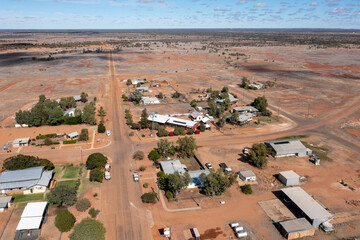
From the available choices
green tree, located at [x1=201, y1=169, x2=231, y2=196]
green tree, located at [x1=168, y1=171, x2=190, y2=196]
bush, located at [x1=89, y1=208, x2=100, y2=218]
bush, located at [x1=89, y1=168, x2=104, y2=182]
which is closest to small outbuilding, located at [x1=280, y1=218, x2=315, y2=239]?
green tree, located at [x1=201, y1=169, x2=231, y2=196]

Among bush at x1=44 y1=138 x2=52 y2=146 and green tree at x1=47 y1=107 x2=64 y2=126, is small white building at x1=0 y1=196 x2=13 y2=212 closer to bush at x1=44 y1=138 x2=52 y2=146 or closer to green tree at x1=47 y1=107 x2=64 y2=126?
bush at x1=44 y1=138 x2=52 y2=146

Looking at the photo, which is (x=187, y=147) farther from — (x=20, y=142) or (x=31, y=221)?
(x=20, y=142)

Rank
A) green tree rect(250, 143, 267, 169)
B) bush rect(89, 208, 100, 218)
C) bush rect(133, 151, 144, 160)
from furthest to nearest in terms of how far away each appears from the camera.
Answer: bush rect(133, 151, 144, 160) < green tree rect(250, 143, 267, 169) < bush rect(89, 208, 100, 218)

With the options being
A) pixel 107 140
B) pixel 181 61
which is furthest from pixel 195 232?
pixel 181 61

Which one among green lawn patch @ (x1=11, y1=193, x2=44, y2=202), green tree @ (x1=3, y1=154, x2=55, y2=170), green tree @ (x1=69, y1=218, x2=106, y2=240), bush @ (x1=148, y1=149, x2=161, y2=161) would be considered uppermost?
green tree @ (x1=3, y1=154, x2=55, y2=170)

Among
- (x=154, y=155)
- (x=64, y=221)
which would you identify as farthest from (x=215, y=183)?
(x=64, y=221)

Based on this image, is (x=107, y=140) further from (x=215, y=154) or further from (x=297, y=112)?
(x=297, y=112)
